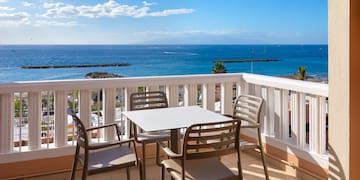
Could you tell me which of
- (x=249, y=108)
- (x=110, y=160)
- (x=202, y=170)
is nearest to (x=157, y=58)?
(x=249, y=108)

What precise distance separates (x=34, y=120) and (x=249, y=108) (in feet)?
7.17

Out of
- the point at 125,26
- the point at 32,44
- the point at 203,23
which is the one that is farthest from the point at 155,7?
the point at 32,44

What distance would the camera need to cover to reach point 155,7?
2275cm

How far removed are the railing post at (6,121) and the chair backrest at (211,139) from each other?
202cm

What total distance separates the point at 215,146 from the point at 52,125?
6.81ft

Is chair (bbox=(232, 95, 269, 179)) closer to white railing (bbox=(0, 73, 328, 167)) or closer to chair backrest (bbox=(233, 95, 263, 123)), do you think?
chair backrest (bbox=(233, 95, 263, 123))

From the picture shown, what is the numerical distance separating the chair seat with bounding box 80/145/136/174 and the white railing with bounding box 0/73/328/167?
98cm

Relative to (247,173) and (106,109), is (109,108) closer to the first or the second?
(106,109)

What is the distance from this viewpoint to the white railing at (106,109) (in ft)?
10.0

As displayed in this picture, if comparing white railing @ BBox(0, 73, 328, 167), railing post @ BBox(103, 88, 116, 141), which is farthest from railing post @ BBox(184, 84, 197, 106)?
railing post @ BBox(103, 88, 116, 141)

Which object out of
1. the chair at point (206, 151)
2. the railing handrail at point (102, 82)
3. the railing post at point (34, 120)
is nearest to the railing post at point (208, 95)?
the railing handrail at point (102, 82)

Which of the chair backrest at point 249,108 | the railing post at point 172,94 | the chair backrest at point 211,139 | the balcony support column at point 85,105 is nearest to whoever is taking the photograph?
the chair backrest at point 211,139

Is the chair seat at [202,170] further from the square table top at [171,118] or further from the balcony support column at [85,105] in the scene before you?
the balcony support column at [85,105]

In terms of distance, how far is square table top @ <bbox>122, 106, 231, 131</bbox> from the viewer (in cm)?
230
